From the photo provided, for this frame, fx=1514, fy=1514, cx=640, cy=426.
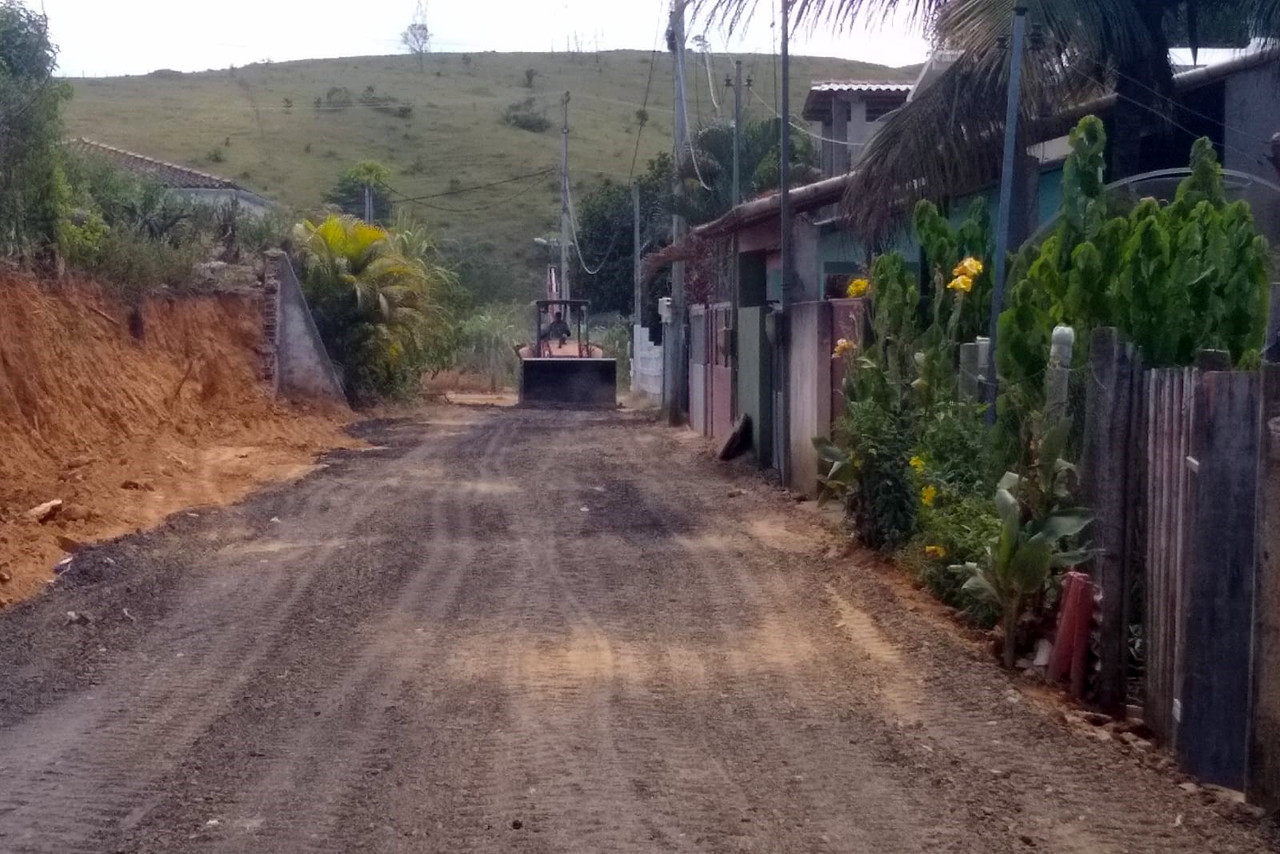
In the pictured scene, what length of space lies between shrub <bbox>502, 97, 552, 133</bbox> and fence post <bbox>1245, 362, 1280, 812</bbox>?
275 feet

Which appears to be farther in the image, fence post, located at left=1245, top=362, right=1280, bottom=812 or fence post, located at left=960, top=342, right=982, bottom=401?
fence post, located at left=960, top=342, right=982, bottom=401

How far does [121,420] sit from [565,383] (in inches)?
706

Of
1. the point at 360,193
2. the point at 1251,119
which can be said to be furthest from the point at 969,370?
the point at 360,193

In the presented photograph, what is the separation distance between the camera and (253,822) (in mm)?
5734

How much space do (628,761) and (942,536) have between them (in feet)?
13.5

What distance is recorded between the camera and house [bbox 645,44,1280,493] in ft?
47.4

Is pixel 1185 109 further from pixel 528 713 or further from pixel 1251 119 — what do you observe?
pixel 528 713

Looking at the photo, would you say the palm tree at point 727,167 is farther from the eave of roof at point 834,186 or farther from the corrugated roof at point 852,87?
the eave of roof at point 834,186

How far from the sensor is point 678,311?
30312 mm

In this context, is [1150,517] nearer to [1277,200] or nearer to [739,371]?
[1277,200]

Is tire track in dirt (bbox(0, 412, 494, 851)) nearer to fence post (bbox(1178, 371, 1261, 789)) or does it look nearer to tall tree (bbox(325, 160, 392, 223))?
fence post (bbox(1178, 371, 1261, 789))

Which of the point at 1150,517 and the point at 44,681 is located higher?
the point at 1150,517

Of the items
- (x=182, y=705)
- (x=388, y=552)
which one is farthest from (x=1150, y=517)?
(x=388, y=552)

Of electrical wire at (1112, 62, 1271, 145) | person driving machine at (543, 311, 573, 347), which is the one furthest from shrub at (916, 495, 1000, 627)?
person driving machine at (543, 311, 573, 347)
